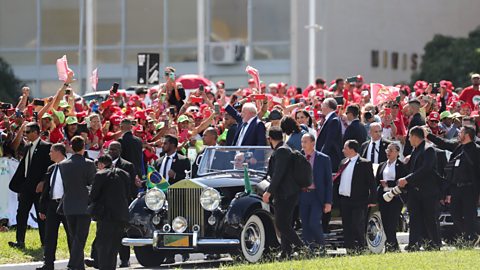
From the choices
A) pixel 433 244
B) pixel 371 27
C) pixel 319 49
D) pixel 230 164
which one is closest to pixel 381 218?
pixel 433 244

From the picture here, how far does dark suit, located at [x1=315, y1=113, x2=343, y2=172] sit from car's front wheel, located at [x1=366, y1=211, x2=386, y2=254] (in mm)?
1096

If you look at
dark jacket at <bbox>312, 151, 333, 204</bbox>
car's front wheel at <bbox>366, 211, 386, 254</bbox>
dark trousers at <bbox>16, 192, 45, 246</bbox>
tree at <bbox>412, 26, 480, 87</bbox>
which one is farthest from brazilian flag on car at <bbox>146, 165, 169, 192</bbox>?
tree at <bbox>412, 26, 480, 87</bbox>

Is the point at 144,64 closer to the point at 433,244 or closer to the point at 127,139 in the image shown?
the point at 127,139

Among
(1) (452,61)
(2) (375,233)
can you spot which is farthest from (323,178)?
(1) (452,61)

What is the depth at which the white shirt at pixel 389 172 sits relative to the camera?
19797 millimetres

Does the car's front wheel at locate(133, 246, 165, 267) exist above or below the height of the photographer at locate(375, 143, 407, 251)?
below

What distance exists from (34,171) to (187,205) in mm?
2638

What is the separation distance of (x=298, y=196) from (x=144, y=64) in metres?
8.81

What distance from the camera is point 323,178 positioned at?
60.0ft

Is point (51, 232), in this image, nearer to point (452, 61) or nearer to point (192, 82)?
point (192, 82)

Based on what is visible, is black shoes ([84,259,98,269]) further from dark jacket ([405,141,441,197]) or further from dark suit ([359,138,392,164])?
dark suit ([359,138,392,164])

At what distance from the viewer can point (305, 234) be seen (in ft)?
59.5

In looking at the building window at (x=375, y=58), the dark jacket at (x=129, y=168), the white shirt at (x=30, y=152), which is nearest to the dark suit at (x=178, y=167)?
the dark jacket at (x=129, y=168)

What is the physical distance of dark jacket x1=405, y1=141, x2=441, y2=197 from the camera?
19047 millimetres
